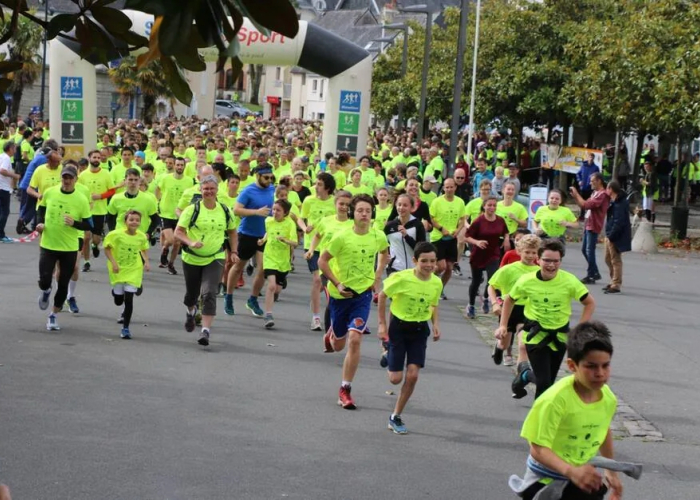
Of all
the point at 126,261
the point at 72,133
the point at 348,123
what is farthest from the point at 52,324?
the point at 348,123

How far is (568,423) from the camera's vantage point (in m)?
5.66

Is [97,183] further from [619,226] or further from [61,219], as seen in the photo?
[619,226]

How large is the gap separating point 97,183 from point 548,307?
10.6 metres

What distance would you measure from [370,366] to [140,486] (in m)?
5.03

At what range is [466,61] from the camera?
138 ft

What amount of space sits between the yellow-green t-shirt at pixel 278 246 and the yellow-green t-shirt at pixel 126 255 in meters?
1.91

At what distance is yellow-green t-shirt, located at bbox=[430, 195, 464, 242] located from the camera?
1700 centimetres

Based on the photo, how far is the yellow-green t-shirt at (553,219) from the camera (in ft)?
59.2

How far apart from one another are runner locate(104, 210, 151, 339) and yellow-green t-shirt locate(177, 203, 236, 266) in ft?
1.95

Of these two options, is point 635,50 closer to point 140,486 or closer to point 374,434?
point 374,434

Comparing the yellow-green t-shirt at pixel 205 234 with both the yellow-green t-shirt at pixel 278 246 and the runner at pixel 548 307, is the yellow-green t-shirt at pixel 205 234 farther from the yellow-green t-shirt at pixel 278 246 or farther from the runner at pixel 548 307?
the runner at pixel 548 307

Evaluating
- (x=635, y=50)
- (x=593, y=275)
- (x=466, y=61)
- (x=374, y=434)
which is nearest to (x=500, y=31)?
(x=466, y=61)

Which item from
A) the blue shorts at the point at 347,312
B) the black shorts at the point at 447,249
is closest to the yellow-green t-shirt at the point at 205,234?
the blue shorts at the point at 347,312

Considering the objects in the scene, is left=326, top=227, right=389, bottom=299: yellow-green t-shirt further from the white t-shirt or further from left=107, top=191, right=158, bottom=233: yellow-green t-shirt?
the white t-shirt
